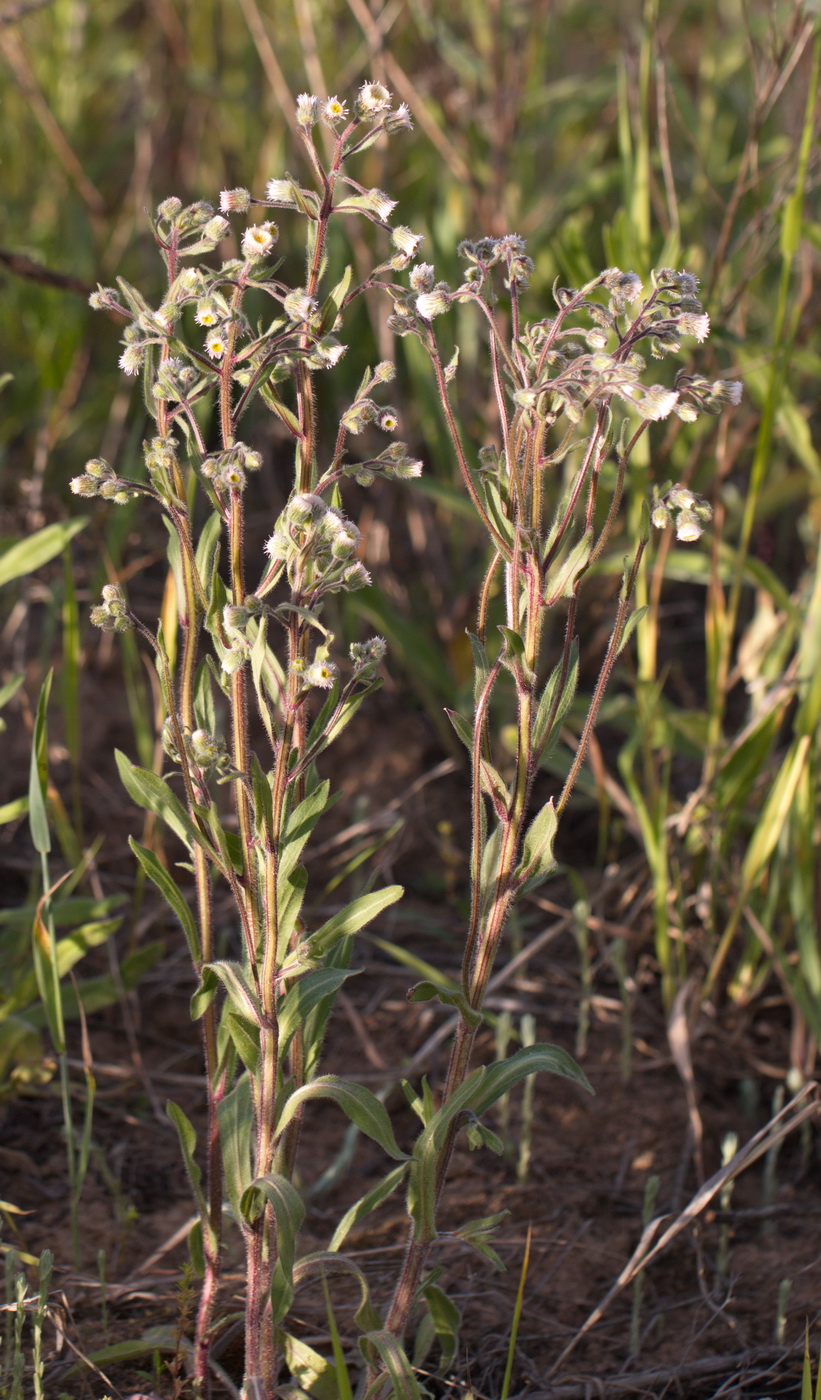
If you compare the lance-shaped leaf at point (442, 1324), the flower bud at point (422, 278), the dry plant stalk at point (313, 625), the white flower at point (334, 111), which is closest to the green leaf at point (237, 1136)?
the dry plant stalk at point (313, 625)

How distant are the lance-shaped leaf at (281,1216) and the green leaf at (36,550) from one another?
1.03m

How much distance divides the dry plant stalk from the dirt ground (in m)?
0.27

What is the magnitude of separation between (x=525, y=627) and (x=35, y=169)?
3.27 meters

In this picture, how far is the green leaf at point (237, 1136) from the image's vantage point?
1.34m

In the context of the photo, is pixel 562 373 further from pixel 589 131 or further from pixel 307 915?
pixel 589 131

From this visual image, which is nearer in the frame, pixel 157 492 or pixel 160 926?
pixel 157 492

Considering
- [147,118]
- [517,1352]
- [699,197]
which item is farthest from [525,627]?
[147,118]

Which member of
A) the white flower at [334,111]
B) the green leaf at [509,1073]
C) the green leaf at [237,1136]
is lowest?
the green leaf at [237,1136]

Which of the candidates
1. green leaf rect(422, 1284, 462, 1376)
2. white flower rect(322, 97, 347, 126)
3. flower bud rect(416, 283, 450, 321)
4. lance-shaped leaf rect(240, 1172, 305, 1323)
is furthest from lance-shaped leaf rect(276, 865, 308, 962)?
white flower rect(322, 97, 347, 126)

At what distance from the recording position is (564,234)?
2.30 m

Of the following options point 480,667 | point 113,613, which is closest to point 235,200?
point 113,613

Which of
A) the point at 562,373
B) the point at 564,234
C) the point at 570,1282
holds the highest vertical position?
the point at 564,234

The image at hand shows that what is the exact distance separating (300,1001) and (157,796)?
10.4 inches

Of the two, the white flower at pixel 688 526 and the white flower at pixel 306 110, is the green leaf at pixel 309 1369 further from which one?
the white flower at pixel 306 110
